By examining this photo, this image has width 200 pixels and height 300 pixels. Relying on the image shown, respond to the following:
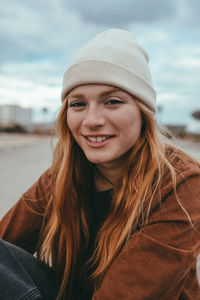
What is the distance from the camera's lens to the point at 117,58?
162 cm

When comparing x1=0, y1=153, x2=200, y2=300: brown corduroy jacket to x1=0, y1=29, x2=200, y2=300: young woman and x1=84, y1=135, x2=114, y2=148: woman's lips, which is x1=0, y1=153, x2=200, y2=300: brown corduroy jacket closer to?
x1=0, y1=29, x2=200, y2=300: young woman

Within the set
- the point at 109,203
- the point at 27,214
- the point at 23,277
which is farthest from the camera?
the point at 27,214

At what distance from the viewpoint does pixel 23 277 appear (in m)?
1.55

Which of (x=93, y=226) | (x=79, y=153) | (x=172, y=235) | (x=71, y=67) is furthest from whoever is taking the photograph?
(x=79, y=153)

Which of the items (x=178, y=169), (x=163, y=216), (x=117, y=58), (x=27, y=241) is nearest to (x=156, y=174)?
(x=178, y=169)

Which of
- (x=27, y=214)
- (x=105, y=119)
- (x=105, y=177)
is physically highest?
(x=105, y=119)

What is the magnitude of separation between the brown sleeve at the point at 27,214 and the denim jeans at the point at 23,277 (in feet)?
0.73

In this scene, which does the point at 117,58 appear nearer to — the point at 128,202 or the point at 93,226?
the point at 128,202

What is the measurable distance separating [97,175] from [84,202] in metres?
0.18

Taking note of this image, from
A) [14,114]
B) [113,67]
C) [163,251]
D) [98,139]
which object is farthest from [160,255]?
[14,114]

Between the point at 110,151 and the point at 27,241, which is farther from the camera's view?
the point at 27,241

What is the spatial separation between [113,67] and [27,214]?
0.99m

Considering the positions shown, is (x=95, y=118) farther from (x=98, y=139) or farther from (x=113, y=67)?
(x=113, y=67)

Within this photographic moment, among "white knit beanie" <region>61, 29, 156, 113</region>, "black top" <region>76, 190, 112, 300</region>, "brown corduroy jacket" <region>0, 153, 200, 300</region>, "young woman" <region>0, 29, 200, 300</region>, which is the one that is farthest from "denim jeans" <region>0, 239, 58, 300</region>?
"white knit beanie" <region>61, 29, 156, 113</region>
